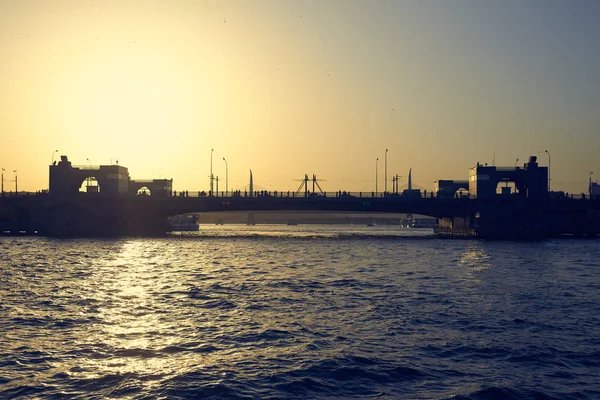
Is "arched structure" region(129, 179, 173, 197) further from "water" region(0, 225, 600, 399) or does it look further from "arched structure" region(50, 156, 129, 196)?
"water" region(0, 225, 600, 399)

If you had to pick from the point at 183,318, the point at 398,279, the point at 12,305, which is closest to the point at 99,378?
the point at 183,318

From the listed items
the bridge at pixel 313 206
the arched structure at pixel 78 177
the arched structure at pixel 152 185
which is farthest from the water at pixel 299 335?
the arched structure at pixel 152 185

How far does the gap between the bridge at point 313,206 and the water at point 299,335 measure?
74958 millimetres

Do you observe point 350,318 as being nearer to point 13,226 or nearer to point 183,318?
point 183,318

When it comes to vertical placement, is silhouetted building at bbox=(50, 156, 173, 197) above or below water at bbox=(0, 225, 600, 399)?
above

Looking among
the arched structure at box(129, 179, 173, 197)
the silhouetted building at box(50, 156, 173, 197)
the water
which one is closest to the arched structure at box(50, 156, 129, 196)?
the silhouetted building at box(50, 156, 173, 197)

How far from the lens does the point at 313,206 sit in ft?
454

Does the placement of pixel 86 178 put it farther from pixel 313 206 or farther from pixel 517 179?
pixel 517 179

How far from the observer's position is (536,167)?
131 metres

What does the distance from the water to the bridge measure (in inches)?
2951

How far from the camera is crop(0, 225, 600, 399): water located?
21.9 metres

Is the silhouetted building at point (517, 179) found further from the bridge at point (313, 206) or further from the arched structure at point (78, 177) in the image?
the arched structure at point (78, 177)

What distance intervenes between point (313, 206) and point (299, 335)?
109 meters

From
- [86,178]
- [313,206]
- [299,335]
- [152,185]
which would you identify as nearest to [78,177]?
[86,178]
